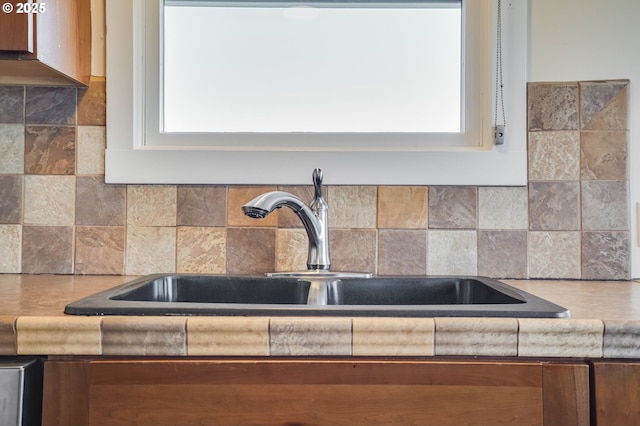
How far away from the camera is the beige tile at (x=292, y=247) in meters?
1.30

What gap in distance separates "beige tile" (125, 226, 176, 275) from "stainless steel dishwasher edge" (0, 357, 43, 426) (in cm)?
56

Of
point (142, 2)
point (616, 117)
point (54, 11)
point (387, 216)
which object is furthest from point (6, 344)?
point (616, 117)

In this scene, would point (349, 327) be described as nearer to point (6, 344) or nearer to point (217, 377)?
point (217, 377)

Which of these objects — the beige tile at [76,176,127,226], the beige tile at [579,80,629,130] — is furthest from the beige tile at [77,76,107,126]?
the beige tile at [579,80,629,130]

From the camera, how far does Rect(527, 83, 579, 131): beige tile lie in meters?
1.28

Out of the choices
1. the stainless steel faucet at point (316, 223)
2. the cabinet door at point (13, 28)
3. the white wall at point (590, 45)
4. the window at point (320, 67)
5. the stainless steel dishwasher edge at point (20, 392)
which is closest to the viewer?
the stainless steel dishwasher edge at point (20, 392)

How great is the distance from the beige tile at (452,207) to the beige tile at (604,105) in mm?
319

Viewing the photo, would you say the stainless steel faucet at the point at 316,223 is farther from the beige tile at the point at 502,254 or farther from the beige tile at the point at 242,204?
the beige tile at the point at 502,254

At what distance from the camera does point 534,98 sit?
4.24 ft

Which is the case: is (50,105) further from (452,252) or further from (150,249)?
(452,252)

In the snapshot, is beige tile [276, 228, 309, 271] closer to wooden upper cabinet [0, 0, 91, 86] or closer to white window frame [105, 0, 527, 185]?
white window frame [105, 0, 527, 185]

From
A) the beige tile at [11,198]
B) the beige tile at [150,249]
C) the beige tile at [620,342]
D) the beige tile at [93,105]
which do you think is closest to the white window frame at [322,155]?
the beige tile at [93,105]

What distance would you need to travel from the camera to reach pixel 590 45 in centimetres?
130

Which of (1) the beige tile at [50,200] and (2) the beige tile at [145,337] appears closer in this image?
(2) the beige tile at [145,337]
